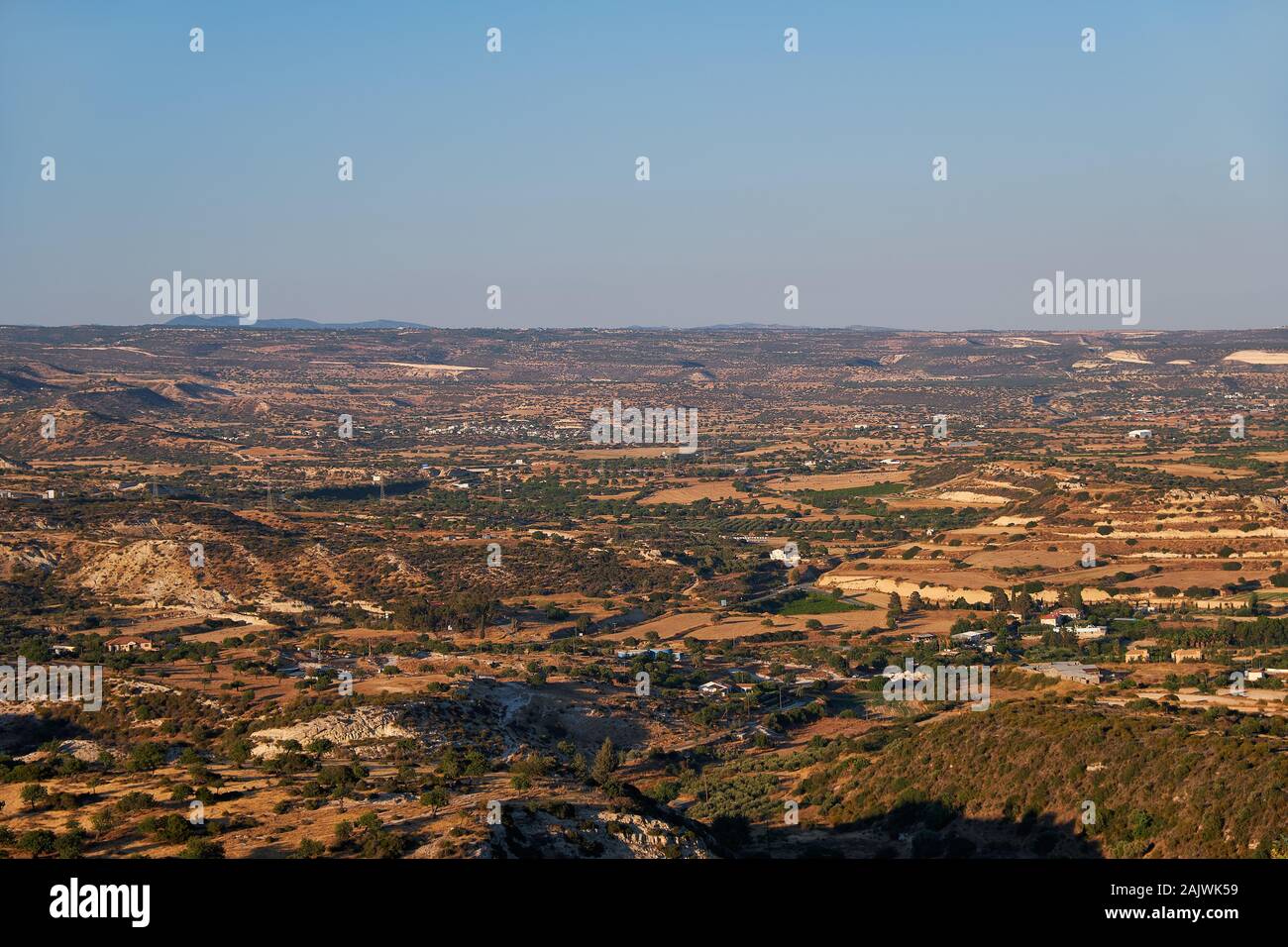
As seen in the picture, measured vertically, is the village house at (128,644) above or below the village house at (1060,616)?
above

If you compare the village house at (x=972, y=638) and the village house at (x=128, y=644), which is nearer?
the village house at (x=128, y=644)

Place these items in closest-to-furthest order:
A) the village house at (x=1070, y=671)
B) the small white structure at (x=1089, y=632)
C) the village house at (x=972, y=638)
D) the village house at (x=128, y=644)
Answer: the village house at (x=1070, y=671) → the village house at (x=128, y=644) → the small white structure at (x=1089, y=632) → the village house at (x=972, y=638)

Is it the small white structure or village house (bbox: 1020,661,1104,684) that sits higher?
village house (bbox: 1020,661,1104,684)

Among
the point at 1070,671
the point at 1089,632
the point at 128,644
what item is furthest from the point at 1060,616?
the point at 128,644

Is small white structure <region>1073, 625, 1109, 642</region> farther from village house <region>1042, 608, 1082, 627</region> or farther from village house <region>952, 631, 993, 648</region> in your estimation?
village house <region>952, 631, 993, 648</region>

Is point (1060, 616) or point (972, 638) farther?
point (1060, 616)

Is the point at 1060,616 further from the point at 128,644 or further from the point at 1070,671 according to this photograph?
the point at 128,644

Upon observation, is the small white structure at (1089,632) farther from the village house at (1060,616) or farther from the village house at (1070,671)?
the village house at (1070,671)

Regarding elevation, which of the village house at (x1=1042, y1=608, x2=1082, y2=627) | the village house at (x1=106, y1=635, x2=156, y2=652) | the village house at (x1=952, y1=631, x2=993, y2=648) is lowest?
the village house at (x1=952, y1=631, x2=993, y2=648)

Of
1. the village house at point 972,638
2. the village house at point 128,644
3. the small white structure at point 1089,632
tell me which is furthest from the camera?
the village house at point 972,638

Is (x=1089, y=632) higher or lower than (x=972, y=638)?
higher

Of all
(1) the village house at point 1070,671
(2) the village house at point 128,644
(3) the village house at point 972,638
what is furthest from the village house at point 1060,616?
(2) the village house at point 128,644

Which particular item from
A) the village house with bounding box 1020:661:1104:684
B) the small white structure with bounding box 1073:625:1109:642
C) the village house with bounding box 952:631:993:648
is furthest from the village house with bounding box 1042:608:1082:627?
the village house with bounding box 1020:661:1104:684
